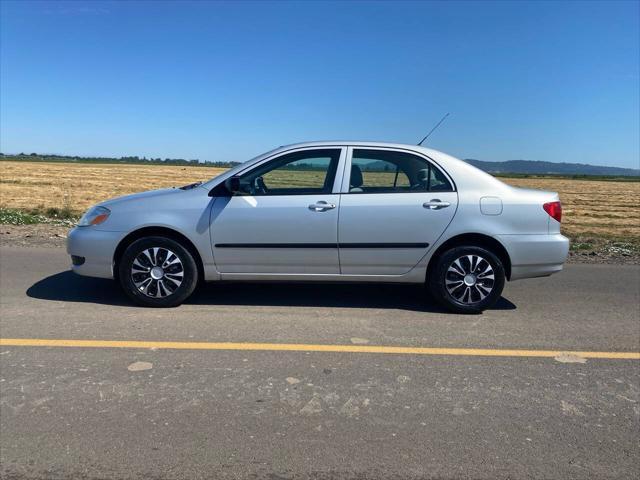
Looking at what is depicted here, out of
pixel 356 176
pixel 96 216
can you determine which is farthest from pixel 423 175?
pixel 96 216

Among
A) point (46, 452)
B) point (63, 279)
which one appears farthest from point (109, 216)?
point (46, 452)

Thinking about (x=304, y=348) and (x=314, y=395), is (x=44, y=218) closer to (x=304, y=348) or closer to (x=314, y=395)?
(x=304, y=348)

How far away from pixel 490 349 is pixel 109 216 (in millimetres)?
3798

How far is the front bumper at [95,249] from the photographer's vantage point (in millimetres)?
5262

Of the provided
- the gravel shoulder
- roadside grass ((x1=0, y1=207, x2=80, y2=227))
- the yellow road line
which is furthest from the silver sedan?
roadside grass ((x1=0, y1=207, x2=80, y2=227))

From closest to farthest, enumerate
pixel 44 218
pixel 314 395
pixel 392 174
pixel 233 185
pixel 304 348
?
1. pixel 314 395
2. pixel 304 348
3. pixel 233 185
4. pixel 392 174
5. pixel 44 218

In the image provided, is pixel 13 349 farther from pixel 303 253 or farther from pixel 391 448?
pixel 391 448

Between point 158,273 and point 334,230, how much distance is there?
1797 mm

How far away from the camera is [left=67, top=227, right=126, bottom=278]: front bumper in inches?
207

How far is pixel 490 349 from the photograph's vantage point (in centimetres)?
429

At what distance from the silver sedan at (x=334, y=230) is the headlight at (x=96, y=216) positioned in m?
0.01

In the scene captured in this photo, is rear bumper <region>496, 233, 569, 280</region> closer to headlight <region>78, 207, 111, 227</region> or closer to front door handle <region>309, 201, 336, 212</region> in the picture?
front door handle <region>309, 201, 336, 212</region>

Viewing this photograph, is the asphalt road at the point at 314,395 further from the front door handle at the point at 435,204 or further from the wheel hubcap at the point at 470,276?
the front door handle at the point at 435,204

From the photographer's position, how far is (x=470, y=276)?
521 centimetres
